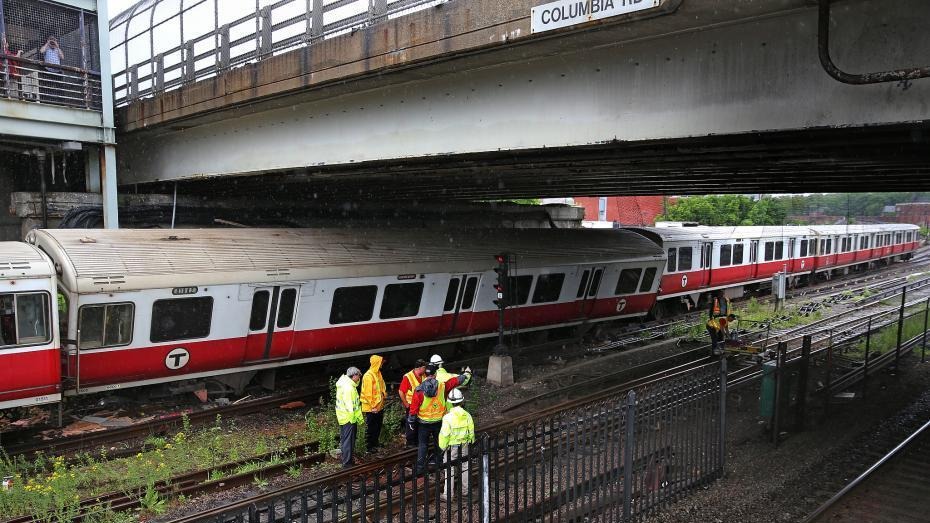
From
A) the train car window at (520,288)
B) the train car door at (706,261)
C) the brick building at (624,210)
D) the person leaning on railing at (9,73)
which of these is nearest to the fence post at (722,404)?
the train car window at (520,288)

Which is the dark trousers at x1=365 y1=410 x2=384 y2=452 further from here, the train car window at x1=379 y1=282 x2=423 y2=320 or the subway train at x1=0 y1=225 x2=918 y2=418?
the train car window at x1=379 y1=282 x2=423 y2=320

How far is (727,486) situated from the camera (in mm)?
8312

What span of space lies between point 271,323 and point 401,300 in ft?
9.44

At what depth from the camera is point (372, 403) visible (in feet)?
31.1

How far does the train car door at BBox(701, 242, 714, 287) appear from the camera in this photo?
23.1 meters

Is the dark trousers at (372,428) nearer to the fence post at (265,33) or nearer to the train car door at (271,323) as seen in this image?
the train car door at (271,323)

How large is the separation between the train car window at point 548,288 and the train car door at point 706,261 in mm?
8807

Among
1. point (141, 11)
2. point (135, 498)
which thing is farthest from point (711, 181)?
point (141, 11)

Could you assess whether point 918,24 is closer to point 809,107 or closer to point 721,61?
point 809,107

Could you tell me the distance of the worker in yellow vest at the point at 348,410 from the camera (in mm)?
8648

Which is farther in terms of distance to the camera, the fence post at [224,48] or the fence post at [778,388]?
the fence post at [224,48]

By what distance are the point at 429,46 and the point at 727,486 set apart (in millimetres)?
6870

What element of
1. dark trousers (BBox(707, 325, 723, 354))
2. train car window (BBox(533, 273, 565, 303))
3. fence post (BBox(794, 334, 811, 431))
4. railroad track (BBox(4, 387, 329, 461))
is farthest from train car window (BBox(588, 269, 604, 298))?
railroad track (BBox(4, 387, 329, 461))

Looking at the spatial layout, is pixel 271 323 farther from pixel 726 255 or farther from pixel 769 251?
pixel 769 251
